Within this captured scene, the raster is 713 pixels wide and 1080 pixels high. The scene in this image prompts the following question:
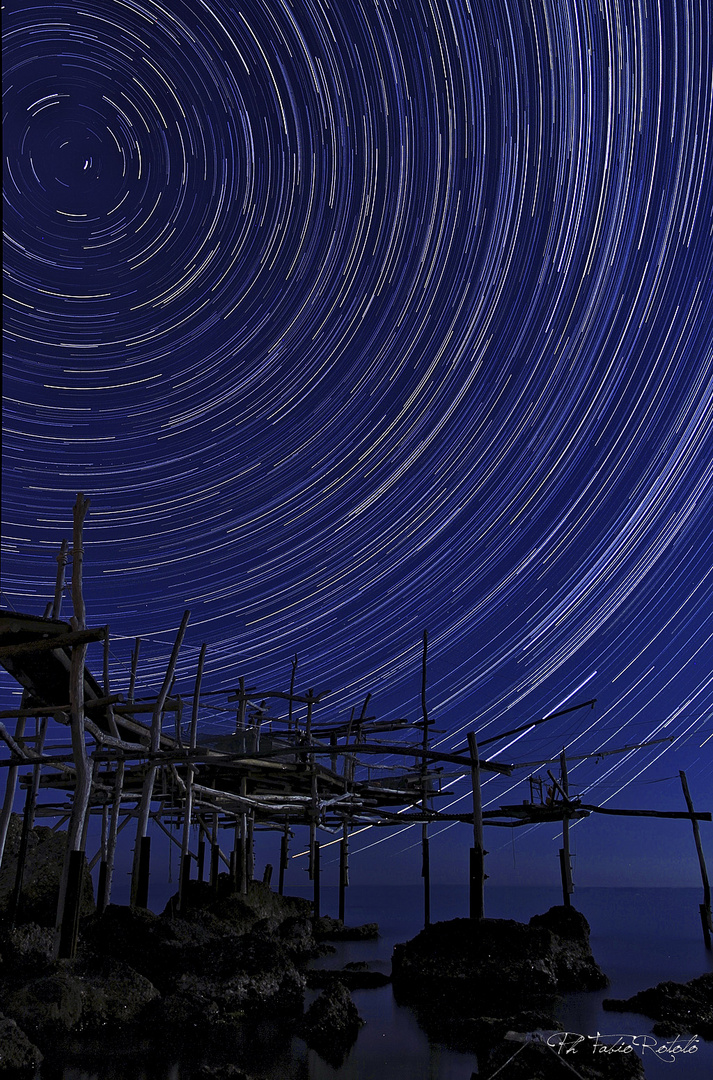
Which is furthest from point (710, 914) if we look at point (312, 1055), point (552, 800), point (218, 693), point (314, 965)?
point (312, 1055)

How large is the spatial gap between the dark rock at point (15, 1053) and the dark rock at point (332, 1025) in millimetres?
4513

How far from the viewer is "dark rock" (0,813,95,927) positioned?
18.7 m

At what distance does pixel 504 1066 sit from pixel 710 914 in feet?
85.1

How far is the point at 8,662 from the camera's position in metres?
12.7

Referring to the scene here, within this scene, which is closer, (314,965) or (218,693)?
(314,965)

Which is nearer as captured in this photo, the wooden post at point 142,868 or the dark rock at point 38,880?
the wooden post at point 142,868

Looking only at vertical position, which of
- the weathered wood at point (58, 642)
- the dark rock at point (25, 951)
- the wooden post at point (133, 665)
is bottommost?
the dark rock at point (25, 951)

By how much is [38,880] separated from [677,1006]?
14635 millimetres

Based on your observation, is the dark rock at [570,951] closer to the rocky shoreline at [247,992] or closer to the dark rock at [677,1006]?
the rocky shoreline at [247,992]

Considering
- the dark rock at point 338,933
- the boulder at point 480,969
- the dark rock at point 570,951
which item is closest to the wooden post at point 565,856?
the dark rock at point 570,951

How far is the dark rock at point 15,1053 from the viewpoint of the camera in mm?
10867

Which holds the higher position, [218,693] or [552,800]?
[218,693]

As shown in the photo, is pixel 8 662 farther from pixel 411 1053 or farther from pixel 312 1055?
pixel 411 1053

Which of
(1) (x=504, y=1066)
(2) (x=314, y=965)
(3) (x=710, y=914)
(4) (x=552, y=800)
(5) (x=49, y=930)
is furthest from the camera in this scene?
(3) (x=710, y=914)
